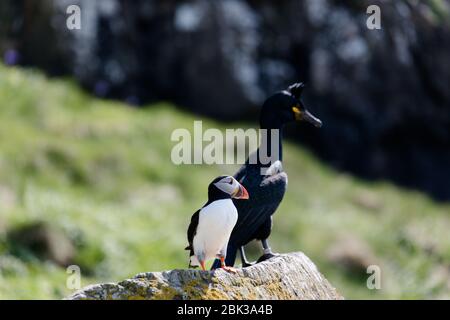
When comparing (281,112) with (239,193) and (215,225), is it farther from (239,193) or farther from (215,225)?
(215,225)

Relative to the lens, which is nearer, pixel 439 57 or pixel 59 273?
pixel 59 273

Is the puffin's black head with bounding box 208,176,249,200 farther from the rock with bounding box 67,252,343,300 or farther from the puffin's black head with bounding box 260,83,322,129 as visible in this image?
the puffin's black head with bounding box 260,83,322,129

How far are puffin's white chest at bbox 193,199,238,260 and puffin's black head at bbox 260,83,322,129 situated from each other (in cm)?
127

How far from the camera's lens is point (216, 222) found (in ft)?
15.3

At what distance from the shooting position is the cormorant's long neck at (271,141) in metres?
5.80

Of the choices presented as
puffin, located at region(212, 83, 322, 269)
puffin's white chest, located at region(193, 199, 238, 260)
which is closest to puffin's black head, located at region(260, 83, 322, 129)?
puffin, located at region(212, 83, 322, 269)

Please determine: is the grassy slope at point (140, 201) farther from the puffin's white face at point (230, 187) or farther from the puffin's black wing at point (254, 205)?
the puffin's white face at point (230, 187)

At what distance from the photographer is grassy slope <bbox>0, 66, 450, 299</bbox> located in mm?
10383

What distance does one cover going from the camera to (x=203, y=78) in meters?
15.1

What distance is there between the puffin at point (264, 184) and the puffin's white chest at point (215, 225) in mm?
336

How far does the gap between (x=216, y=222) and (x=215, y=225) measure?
0.02 meters
